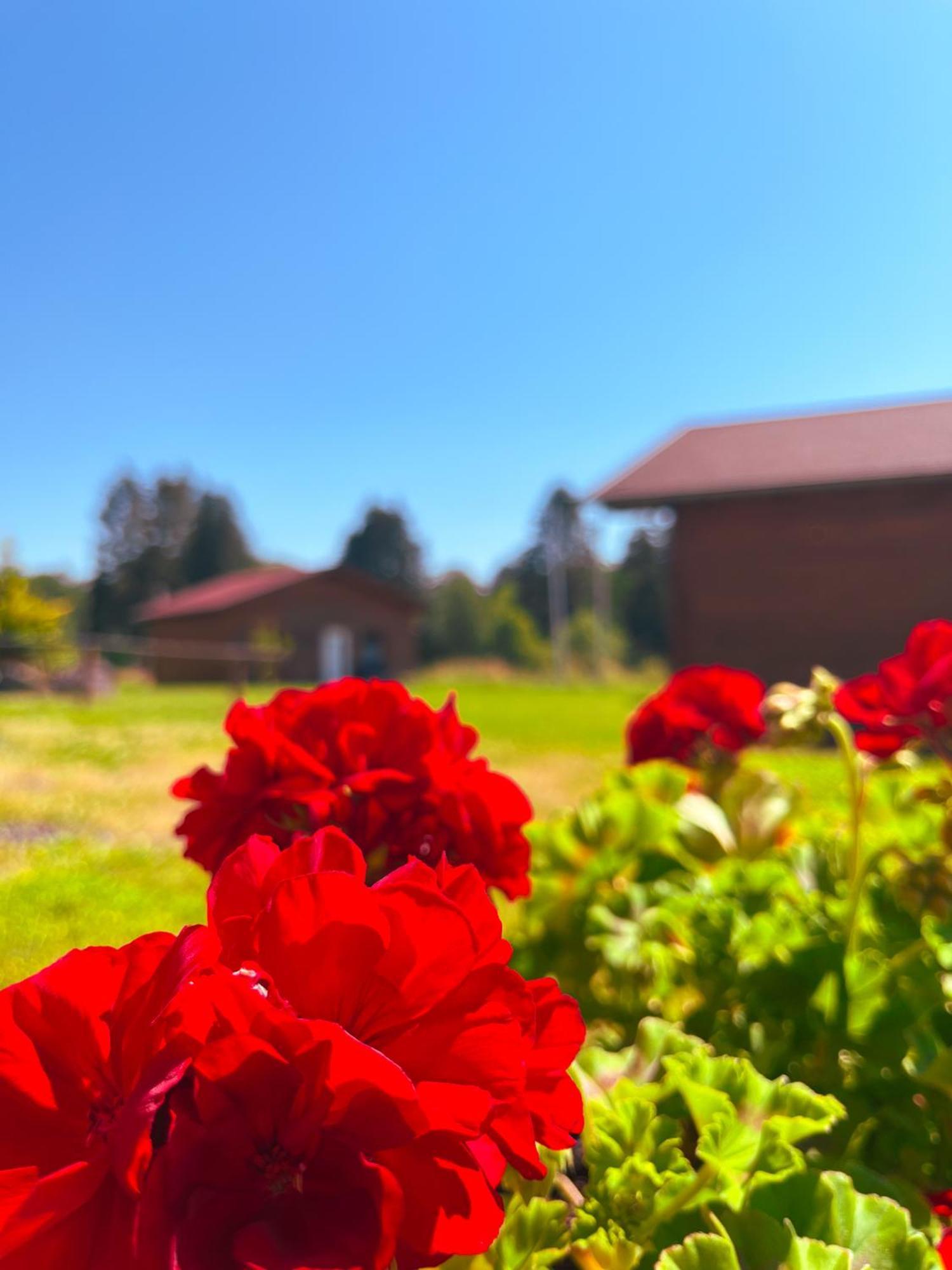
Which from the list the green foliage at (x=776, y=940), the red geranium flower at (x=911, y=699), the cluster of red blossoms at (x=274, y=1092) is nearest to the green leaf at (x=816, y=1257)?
the green foliage at (x=776, y=940)

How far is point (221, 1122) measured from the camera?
32 cm

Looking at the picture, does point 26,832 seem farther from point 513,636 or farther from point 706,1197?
point 513,636

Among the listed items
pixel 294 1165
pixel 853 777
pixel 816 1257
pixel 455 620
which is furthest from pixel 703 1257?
pixel 455 620

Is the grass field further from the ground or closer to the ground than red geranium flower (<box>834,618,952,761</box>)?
closer to the ground

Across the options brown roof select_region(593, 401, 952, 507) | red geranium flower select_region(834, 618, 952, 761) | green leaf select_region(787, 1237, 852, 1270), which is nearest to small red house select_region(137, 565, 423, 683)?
brown roof select_region(593, 401, 952, 507)

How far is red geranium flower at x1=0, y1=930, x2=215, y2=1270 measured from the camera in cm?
31

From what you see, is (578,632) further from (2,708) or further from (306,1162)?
(306,1162)

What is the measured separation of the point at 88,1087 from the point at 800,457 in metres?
7.61

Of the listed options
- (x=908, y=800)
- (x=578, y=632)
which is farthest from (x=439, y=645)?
(x=908, y=800)

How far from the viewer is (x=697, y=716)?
1.27 m

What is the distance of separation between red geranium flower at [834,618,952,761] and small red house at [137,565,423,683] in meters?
19.5

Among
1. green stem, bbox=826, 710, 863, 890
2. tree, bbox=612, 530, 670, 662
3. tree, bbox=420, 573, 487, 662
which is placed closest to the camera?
green stem, bbox=826, 710, 863, 890

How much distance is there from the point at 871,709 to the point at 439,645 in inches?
1344

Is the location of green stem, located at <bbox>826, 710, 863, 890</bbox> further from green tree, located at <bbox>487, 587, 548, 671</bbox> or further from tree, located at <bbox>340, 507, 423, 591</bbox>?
tree, located at <bbox>340, 507, 423, 591</bbox>
